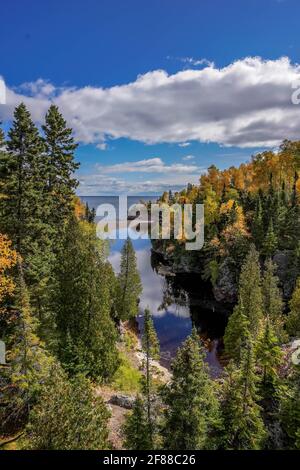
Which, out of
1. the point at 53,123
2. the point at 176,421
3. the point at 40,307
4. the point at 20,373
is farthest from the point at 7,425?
the point at 53,123

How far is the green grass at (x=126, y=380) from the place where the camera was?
2850cm

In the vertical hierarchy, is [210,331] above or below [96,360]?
below

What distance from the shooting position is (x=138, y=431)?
15500 millimetres

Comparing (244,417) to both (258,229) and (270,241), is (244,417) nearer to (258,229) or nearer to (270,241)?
(270,241)

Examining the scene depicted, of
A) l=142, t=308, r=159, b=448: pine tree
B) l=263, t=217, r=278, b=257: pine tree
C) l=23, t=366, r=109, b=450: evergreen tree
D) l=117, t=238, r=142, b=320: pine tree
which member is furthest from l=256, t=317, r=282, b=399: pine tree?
l=263, t=217, r=278, b=257: pine tree

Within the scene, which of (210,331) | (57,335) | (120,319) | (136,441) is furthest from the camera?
(210,331)

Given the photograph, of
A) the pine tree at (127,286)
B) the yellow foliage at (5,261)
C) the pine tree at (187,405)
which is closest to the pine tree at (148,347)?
the pine tree at (187,405)

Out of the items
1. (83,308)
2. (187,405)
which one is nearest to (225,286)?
(83,308)

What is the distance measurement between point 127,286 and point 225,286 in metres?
22.2

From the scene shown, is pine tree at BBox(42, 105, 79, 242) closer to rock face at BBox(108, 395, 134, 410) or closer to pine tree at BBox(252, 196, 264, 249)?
rock face at BBox(108, 395, 134, 410)

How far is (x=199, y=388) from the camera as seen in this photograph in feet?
51.5

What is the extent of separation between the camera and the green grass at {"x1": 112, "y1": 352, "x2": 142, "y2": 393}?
28.5 meters
